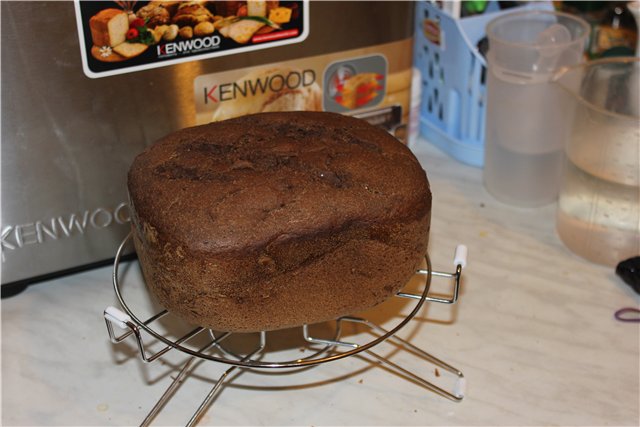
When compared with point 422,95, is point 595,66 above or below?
above

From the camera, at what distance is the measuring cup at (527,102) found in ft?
3.05

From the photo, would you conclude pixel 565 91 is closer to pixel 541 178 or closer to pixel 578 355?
pixel 541 178

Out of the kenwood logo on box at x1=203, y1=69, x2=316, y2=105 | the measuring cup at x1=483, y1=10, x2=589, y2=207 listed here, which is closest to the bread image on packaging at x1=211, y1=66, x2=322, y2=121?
the kenwood logo on box at x1=203, y1=69, x2=316, y2=105

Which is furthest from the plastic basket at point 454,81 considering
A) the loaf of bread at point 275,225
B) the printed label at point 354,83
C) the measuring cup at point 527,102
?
the loaf of bread at point 275,225

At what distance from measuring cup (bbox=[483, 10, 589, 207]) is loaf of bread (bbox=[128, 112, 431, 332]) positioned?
12.3 inches

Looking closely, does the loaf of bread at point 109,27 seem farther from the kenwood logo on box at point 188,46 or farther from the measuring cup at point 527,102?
the measuring cup at point 527,102

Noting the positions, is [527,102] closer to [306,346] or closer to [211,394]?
[306,346]

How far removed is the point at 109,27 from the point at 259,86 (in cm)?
18

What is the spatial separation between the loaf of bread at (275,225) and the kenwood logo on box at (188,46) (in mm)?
138

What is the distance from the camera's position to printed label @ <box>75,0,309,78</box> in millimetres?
748

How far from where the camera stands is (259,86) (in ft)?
2.82

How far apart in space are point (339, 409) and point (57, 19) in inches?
18.0

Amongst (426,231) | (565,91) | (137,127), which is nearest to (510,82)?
(565,91)

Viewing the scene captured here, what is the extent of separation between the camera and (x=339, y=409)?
74 centimetres
